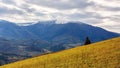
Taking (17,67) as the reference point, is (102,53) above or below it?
above

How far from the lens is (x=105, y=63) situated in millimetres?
34250

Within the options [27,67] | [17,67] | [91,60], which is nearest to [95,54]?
[91,60]

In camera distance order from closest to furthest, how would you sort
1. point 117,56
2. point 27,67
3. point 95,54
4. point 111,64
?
point 111,64
point 117,56
point 95,54
point 27,67

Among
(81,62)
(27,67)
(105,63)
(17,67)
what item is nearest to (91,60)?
(81,62)

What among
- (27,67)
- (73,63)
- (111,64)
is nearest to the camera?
(111,64)

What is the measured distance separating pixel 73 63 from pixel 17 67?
1481 centimetres

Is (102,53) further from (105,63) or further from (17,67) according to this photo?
(17,67)

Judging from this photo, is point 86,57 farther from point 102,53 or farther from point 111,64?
point 111,64

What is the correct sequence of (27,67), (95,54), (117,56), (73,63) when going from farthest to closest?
(27,67) → (95,54) → (73,63) → (117,56)

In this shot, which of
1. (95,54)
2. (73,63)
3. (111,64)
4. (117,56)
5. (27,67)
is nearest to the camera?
(111,64)

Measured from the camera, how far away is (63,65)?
39594 millimetres

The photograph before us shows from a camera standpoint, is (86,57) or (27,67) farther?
(27,67)

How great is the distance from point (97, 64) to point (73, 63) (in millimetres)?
5161

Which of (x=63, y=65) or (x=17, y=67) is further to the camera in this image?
(x=17, y=67)
